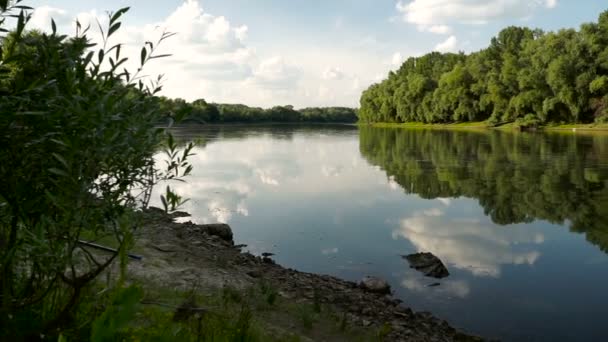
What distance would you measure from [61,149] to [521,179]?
2753 centimetres

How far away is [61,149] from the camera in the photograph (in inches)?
133

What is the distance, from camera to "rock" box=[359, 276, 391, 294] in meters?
11.5

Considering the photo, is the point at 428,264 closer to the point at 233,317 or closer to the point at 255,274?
the point at 255,274

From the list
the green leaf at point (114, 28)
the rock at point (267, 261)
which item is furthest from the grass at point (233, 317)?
the rock at point (267, 261)

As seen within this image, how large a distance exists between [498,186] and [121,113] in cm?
2476

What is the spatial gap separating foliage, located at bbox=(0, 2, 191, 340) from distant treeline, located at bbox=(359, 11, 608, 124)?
234 feet

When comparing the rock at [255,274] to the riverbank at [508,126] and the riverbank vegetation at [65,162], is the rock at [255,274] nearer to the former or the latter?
the riverbank vegetation at [65,162]

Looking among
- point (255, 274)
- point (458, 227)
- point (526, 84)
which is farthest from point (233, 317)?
point (526, 84)

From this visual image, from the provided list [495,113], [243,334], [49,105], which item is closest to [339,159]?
[243,334]

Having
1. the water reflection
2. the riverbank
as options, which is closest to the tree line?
the water reflection

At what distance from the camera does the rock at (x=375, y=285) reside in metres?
11.5

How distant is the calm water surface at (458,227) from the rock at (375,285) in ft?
1.33

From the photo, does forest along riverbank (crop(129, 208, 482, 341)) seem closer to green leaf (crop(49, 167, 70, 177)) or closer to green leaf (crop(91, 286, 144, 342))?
green leaf (crop(49, 167, 70, 177))

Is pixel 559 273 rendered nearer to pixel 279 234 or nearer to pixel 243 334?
pixel 279 234
